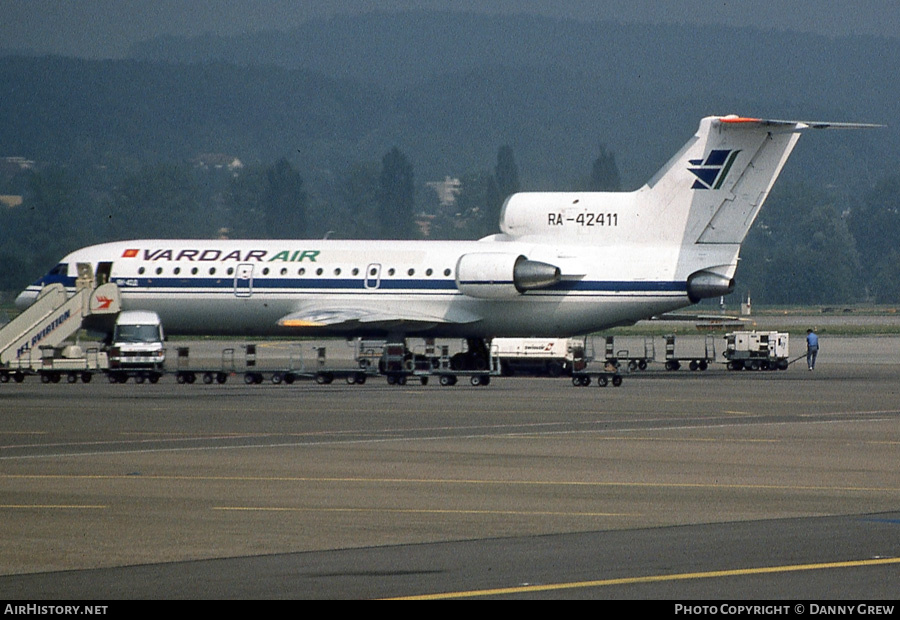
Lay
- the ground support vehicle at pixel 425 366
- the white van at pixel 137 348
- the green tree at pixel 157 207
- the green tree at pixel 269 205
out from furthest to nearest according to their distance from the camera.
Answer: the green tree at pixel 269 205 → the green tree at pixel 157 207 → the white van at pixel 137 348 → the ground support vehicle at pixel 425 366

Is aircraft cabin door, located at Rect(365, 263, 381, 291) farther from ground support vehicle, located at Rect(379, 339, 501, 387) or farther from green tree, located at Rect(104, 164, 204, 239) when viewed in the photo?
green tree, located at Rect(104, 164, 204, 239)

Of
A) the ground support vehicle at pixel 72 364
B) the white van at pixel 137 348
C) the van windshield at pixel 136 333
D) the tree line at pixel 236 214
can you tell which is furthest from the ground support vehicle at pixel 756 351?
the ground support vehicle at pixel 72 364

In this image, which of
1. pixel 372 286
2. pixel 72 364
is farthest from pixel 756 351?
pixel 72 364

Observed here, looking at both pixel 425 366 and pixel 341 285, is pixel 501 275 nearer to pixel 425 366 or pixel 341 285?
pixel 425 366

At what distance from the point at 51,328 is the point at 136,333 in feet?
11.6

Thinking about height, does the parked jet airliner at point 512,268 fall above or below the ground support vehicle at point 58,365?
above

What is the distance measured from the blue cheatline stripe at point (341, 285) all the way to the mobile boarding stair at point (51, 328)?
1268 mm

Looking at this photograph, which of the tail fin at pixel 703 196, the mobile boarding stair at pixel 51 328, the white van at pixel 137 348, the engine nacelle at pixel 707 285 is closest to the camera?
the mobile boarding stair at pixel 51 328

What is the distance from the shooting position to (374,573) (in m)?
15.3

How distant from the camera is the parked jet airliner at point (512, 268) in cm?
5600

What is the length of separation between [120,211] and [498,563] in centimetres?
10902

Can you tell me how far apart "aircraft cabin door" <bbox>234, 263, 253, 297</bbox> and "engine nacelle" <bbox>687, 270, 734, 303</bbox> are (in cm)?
1599

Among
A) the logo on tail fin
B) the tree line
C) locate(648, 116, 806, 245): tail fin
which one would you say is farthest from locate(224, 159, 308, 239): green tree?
the logo on tail fin

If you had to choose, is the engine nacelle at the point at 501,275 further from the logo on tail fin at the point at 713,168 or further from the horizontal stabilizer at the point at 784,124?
the horizontal stabilizer at the point at 784,124
